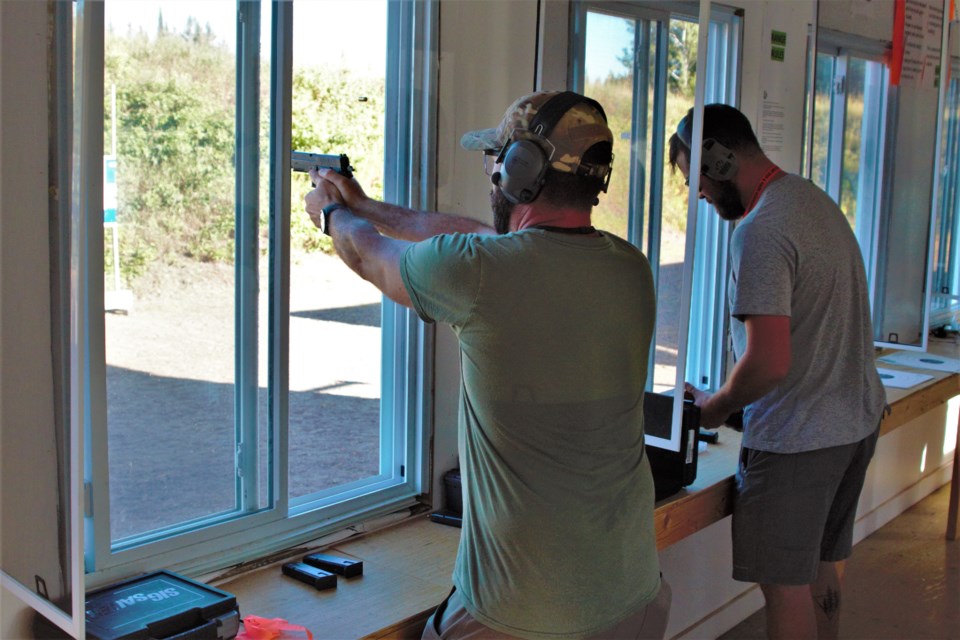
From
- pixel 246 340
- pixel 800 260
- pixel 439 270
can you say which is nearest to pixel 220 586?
pixel 246 340

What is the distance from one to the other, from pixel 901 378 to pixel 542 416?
302 cm

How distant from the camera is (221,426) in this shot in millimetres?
2127

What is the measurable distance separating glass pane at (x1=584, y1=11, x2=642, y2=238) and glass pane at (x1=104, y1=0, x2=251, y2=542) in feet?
3.71

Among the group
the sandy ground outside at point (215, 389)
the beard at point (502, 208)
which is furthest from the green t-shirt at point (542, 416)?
the sandy ground outside at point (215, 389)

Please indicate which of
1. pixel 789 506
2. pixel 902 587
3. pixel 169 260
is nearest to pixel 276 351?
pixel 169 260

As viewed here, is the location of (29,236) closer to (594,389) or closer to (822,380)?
(594,389)

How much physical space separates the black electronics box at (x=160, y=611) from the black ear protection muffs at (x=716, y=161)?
1.49 metres

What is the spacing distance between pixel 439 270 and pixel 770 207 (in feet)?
3.37

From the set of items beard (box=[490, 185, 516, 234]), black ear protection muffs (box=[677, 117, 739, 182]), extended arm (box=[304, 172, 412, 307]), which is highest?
black ear protection muffs (box=[677, 117, 739, 182])

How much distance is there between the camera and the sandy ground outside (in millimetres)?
1931

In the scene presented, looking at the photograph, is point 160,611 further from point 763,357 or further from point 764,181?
point 764,181

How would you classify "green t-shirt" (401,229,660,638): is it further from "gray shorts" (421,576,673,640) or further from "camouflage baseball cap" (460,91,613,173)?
"camouflage baseball cap" (460,91,613,173)

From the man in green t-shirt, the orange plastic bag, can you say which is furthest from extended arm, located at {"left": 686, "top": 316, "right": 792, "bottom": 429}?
the orange plastic bag

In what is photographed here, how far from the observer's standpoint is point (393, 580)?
2082 millimetres
